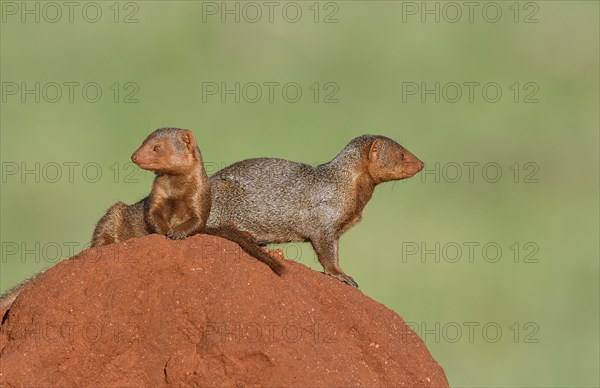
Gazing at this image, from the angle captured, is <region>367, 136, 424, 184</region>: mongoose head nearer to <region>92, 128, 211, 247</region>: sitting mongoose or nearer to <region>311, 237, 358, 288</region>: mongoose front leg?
<region>311, 237, 358, 288</region>: mongoose front leg

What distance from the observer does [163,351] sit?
1001cm

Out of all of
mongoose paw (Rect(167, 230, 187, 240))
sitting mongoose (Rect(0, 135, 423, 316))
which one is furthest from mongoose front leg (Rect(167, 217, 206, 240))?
sitting mongoose (Rect(0, 135, 423, 316))

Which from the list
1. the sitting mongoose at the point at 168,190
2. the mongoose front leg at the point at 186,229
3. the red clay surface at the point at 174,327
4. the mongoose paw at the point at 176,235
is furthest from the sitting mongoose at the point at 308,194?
the red clay surface at the point at 174,327

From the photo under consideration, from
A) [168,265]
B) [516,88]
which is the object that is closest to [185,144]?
[168,265]

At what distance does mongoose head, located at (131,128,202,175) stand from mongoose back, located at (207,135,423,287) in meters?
1.22

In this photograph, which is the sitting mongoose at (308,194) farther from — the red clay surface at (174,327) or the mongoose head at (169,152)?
the red clay surface at (174,327)

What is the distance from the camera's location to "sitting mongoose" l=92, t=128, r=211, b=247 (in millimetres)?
11797

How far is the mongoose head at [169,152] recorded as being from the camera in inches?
463

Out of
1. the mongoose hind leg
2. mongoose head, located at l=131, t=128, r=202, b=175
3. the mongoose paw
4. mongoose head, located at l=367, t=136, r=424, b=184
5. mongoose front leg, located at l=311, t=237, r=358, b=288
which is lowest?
mongoose front leg, located at l=311, t=237, r=358, b=288

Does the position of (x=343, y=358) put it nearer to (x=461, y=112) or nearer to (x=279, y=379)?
(x=279, y=379)

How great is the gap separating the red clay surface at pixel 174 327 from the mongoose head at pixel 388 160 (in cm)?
298

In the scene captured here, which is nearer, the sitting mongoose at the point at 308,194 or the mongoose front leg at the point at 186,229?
the mongoose front leg at the point at 186,229

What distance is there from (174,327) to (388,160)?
3867mm

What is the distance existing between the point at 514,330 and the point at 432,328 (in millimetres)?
1516
